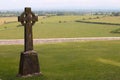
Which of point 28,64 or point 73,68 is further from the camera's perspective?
point 73,68

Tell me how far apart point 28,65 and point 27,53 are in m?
0.56

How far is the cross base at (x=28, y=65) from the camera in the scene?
15703mm

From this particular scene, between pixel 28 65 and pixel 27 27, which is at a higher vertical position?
pixel 27 27

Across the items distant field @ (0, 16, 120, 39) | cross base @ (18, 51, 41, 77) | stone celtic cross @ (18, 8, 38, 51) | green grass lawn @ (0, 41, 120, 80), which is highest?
stone celtic cross @ (18, 8, 38, 51)

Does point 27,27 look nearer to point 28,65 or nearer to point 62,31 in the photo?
point 28,65

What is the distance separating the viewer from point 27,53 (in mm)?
15773

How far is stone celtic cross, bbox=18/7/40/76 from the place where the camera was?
1573 cm

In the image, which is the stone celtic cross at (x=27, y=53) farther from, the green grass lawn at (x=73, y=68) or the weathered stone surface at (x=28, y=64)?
the green grass lawn at (x=73, y=68)

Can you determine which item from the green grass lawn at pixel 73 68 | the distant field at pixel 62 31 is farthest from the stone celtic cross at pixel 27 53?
the distant field at pixel 62 31

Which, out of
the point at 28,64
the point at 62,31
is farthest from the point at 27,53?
the point at 62,31

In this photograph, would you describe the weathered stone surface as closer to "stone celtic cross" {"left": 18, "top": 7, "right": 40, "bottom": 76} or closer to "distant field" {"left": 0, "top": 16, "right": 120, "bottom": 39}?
"stone celtic cross" {"left": 18, "top": 7, "right": 40, "bottom": 76}

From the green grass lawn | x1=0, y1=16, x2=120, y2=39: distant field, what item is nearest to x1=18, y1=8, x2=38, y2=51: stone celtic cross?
the green grass lawn

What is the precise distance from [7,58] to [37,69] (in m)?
7.48

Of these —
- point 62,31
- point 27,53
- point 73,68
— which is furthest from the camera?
point 62,31
